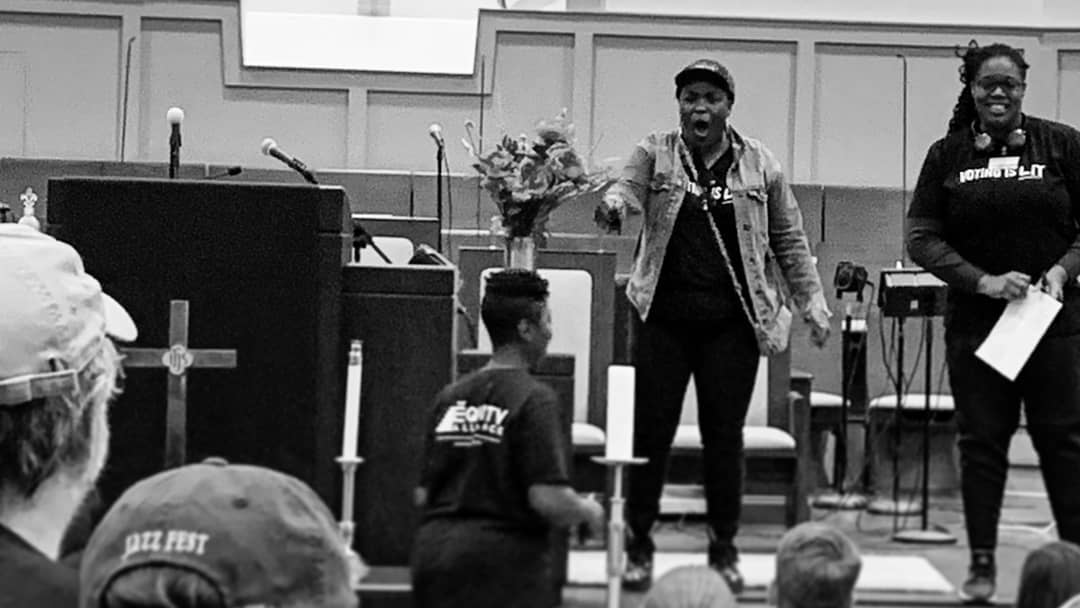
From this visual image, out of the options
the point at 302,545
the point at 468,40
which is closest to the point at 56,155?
the point at 468,40

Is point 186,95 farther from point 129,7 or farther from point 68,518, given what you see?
point 68,518

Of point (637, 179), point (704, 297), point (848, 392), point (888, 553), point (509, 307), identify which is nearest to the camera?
point (509, 307)

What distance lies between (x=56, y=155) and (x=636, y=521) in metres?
5.23

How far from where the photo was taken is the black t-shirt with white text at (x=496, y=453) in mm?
3197

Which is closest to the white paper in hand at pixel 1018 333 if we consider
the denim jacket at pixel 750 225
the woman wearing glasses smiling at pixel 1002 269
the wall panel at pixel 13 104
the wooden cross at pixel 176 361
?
the woman wearing glasses smiling at pixel 1002 269

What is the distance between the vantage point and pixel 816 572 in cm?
Answer: 200

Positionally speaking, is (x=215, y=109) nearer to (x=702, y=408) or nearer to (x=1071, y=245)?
(x=702, y=408)

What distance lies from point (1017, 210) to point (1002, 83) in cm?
32

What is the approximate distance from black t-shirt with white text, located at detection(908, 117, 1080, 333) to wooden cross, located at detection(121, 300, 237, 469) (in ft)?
6.09

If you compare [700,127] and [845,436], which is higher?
[700,127]

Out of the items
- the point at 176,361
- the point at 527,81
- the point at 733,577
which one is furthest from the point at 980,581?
the point at 527,81

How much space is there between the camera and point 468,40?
363 inches

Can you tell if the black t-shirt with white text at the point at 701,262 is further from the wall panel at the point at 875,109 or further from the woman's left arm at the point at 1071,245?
the wall panel at the point at 875,109

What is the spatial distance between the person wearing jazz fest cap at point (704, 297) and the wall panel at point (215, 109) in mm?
4472
